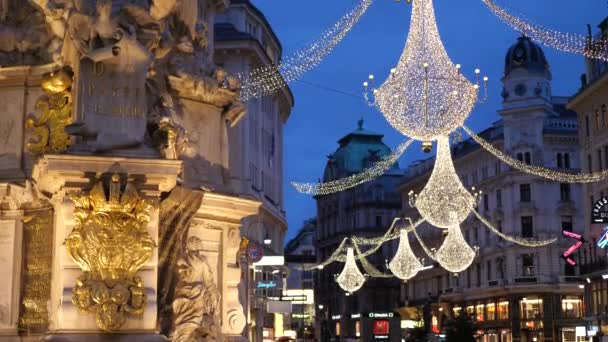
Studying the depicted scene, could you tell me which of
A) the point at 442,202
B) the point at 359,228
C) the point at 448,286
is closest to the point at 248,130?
the point at 442,202

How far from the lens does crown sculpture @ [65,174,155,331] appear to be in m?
11.0

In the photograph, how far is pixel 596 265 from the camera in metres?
63.2

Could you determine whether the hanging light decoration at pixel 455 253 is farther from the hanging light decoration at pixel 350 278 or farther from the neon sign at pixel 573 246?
the hanging light decoration at pixel 350 278

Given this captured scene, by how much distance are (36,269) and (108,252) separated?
5.37 feet

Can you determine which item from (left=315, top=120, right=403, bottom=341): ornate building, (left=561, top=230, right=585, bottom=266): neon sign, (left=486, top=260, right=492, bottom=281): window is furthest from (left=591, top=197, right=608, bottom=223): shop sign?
(left=315, top=120, right=403, bottom=341): ornate building

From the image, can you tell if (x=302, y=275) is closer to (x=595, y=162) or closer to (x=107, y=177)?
(x=595, y=162)

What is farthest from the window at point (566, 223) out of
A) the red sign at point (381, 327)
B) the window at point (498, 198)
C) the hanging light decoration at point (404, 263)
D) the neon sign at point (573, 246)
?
the red sign at point (381, 327)

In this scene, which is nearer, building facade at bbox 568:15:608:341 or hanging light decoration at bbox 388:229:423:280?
building facade at bbox 568:15:608:341

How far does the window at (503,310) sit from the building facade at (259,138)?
2687cm

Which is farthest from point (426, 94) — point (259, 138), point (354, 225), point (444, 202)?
point (354, 225)

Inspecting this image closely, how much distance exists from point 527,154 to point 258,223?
35.4 metres

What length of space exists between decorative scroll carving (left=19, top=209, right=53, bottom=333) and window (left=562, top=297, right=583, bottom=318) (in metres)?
75.0

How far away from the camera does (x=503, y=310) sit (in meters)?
86.4

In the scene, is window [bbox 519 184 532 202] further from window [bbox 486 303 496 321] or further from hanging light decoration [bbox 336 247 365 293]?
hanging light decoration [bbox 336 247 365 293]
